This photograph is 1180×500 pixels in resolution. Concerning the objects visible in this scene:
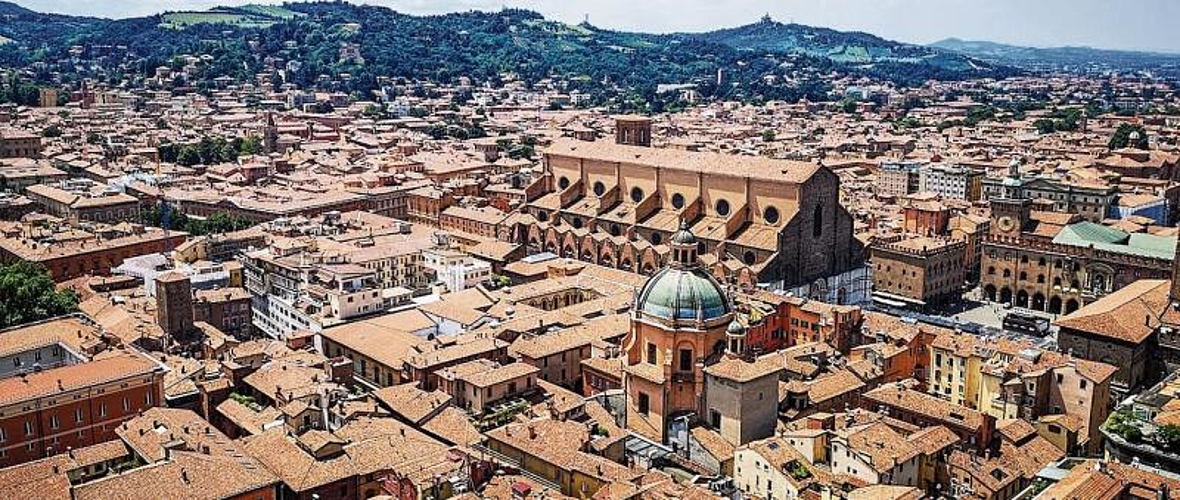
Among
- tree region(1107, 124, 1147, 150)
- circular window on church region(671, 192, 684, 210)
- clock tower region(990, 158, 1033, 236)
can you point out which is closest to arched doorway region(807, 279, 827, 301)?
circular window on church region(671, 192, 684, 210)

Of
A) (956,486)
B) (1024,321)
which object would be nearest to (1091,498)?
(956,486)

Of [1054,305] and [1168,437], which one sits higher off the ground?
[1168,437]

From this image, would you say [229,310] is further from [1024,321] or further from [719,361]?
[1024,321]

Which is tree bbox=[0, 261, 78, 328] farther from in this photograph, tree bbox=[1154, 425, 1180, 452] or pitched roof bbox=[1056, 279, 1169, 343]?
pitched roof bbox=[1056, 279, 1169, 343]

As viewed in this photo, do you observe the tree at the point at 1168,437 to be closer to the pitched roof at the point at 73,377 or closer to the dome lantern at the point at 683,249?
the dome lantern at the point at 683,249

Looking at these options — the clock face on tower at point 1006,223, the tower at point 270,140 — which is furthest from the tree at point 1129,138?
the tower at point 270,140

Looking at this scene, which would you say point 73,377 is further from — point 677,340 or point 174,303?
point 677,340

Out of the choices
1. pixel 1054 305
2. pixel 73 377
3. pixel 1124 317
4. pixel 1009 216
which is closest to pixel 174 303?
pixel 73 377
